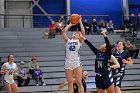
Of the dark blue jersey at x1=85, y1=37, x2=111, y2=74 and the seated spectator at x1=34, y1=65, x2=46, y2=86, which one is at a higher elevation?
the dark blue jersey at x1=85, y1=37, x2=111, y2=74

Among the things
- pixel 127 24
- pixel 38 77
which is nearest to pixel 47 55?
pixel 38 77

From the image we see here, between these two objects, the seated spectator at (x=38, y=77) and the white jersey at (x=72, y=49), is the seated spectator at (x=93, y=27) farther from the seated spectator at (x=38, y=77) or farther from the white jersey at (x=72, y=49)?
the white jersey at (x=72, y=49)

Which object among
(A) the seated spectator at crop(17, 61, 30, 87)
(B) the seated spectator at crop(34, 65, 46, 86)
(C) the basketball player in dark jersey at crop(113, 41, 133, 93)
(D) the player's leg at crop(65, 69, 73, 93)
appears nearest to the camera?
(D) the player's leg at crop(65, 69, 73, 93)

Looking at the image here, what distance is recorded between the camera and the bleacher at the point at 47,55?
1530 centimetres

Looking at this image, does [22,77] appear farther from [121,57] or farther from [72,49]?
[72,49]

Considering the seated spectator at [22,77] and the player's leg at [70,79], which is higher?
the player's leg at [70,79]

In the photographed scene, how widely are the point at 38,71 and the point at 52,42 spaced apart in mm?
4933

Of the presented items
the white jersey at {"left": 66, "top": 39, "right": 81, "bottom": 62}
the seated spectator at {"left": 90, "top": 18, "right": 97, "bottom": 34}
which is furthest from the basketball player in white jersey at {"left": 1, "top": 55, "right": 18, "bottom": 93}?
the seated spectator at {"left": 90, "top": 18, "right": 97, "bottom": 34}

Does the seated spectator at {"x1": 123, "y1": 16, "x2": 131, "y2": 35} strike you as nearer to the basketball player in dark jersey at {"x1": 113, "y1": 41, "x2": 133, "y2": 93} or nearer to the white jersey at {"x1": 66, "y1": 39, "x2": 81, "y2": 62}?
the basketball player in dark jersey at {"x1": 113, "y1": 41, "x2": 133, "y2": 93}

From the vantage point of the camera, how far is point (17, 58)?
56.6 ft

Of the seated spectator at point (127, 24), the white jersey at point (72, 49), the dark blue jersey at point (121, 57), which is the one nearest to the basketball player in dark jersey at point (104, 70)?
the white jersey at point (72, 49)

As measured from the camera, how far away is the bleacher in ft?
50.2

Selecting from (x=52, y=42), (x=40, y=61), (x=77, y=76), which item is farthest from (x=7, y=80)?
(x=52, y=42)

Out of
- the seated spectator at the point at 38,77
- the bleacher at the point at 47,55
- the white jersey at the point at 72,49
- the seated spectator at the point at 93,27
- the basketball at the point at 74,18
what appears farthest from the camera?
the seated spectator at the point at 93,27
